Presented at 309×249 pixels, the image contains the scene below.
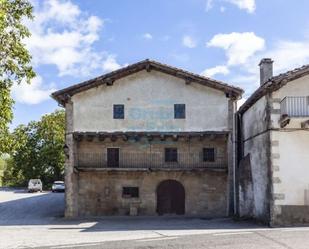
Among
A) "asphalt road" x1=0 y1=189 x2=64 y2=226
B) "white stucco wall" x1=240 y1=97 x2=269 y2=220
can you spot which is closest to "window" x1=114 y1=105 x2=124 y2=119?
"asphalt road" x1=0 y1=189 x2=64 y2=226

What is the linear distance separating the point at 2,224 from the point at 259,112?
1357 centimetres

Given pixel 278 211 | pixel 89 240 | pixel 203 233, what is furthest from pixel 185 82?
pixel 89 240

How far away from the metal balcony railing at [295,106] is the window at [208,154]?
24.5ft

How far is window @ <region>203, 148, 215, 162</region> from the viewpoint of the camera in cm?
2825

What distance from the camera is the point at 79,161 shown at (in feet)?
92.4

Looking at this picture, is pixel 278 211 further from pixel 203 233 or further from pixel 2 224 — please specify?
pixel 2 224

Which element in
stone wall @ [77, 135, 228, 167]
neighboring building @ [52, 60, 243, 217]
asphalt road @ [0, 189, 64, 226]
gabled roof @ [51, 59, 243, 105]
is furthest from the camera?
stone wall @ [77, 135, 228, 167]

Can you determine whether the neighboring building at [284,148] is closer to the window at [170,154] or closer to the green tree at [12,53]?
the window at [170,154]

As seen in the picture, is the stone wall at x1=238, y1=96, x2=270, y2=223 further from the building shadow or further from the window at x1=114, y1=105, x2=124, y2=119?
the window at x1=114, y1=105, x2=124, y2=119

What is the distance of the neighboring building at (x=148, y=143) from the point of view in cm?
2778

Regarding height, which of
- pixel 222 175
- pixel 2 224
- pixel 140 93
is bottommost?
pixel 2 224

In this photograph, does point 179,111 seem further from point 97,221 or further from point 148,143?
point 97,221

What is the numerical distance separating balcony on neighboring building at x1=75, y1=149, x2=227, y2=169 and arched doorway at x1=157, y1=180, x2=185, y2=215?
1224 millimetres

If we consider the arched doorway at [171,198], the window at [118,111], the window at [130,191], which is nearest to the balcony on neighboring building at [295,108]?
the arched doorway at [171,198]
